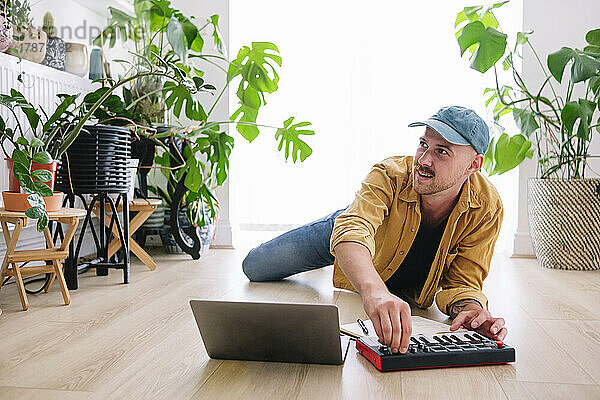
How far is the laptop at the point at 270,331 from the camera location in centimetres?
146

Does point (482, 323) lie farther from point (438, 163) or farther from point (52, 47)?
point (52, 47)

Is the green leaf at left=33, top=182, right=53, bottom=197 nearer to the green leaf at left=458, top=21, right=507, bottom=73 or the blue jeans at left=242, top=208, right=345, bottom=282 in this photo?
the blue jeans at left=242, top=208, right=345, bottom=282

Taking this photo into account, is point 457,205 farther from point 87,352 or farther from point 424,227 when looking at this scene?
point 87,352

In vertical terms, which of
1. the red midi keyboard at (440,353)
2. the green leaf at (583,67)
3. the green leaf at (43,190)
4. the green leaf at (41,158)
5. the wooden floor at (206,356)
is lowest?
the wooden floor at (206,356)

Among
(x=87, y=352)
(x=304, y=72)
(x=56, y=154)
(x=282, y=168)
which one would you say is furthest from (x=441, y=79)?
(x=87, y=352)

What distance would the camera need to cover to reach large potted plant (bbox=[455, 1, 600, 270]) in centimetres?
303

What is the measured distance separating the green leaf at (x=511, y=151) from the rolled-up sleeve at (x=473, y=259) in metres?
1.54

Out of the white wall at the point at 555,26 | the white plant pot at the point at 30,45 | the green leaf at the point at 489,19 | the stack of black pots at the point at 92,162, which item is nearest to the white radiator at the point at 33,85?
the white plant pot at the point at 30,45

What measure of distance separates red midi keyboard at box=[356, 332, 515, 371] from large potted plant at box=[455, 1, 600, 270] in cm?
180

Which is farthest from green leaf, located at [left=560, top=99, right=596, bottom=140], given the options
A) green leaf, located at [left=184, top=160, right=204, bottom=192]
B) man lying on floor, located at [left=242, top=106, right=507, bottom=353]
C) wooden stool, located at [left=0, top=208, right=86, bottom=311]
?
wooden stool, located at [left=0, top=208, right=86, bottom=311]

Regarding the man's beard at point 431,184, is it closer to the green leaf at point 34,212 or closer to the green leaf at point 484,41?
the green leaf at point 34,212

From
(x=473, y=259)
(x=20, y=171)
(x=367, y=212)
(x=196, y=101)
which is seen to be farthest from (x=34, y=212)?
(x=196, y=101)

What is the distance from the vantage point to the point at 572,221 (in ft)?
10.8

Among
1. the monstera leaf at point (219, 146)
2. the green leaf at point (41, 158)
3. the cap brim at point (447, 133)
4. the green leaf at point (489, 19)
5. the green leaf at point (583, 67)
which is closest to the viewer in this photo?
the cap brim at point (447, 133)
